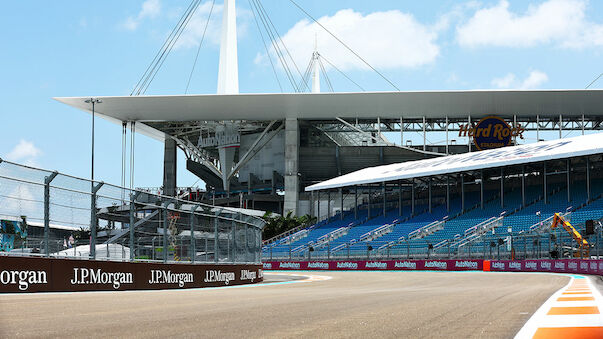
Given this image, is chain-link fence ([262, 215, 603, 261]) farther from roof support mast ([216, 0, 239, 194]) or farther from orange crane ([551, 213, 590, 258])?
roof support mast ([216, 0, 239, 194])

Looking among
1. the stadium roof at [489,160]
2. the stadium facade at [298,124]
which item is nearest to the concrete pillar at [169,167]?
the stadium facade at [298,124]

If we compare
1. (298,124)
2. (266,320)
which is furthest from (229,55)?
(266,320)

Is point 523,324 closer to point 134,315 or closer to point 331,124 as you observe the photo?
point 134,315

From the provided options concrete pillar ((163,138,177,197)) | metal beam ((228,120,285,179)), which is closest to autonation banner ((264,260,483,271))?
Answer: metal beam ((228,120,285,179))

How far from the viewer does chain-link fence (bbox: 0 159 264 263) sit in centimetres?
1374

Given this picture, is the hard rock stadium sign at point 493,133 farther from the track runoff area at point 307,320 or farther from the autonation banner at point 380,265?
the track runoff area at point 307,320

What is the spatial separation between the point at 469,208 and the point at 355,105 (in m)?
15.1

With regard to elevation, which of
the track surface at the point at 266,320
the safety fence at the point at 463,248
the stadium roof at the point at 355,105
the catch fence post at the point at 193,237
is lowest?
the safety fence at the point at 463,248

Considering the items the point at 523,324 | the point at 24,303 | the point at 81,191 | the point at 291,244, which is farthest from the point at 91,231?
the point at 291,244

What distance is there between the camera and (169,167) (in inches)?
3275

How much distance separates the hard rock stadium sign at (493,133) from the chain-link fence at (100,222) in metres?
51.3

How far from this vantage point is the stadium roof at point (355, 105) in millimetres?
66000

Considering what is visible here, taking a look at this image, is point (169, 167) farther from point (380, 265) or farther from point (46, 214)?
point (46, 214)

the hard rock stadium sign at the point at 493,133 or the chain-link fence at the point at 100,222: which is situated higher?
the hard rock stadium sign at the point at 493,133
